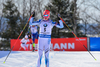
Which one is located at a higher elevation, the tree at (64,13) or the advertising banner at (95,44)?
the tree at (64,13)

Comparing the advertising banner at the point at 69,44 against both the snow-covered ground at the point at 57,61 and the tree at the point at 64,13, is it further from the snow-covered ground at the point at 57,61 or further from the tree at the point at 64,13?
the tree at the point at 64,13

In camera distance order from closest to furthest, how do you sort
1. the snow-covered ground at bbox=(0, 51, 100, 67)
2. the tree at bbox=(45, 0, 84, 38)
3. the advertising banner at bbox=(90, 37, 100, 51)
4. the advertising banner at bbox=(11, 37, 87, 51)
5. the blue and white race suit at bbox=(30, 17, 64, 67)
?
the blue and white race suit at bbox=(30, 17, 64, 67), the snow-covered ground at bbox=(0, 51, 100, 67), the advertising banner at bbox=(90, 37, 100, 51), the advertising banner at bbox=(11, 37, 87, 51), the tree at bbox=(45, 0, 84, 38)

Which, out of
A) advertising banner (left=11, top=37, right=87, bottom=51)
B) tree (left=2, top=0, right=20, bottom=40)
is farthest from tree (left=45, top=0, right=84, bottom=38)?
advertising banner (left=11, top=37, right=87, bottom=51)

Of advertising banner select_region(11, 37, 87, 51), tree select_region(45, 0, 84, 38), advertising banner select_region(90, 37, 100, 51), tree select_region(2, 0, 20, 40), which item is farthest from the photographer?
tree select_region(2, 0, 20, 40)

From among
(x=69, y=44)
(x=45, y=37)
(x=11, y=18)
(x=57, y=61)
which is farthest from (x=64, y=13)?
(x=45, y=37)

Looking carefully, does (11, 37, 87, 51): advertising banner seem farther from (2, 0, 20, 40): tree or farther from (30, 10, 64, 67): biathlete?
(2, 0, 20, 40): tree

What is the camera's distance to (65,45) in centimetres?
1088

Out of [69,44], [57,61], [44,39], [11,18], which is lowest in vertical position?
[57,61]

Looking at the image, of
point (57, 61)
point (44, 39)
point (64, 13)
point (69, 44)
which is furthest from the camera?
point (64, 13)

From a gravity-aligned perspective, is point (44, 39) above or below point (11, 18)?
below

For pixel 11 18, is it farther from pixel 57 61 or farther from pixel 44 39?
pixel 44 39

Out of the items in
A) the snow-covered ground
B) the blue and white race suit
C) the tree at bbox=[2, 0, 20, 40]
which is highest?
the tree at bbox=[2, 0, 20, 40]

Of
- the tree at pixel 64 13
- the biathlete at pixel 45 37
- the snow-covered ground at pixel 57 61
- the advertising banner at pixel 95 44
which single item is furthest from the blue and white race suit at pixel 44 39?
the tree at pixel 64 13

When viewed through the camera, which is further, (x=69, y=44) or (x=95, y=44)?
(x=69, y=44)
